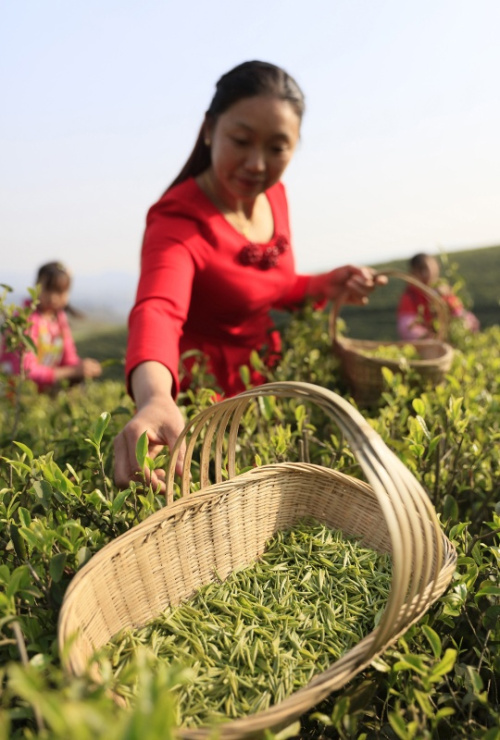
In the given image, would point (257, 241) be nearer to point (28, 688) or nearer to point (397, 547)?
point (397, 547)

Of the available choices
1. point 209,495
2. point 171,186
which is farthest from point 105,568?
point 171,186

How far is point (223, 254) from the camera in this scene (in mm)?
2314

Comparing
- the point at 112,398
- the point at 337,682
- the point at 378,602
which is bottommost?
the point at 112,398

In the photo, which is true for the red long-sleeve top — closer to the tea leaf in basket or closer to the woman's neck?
the woman's neck

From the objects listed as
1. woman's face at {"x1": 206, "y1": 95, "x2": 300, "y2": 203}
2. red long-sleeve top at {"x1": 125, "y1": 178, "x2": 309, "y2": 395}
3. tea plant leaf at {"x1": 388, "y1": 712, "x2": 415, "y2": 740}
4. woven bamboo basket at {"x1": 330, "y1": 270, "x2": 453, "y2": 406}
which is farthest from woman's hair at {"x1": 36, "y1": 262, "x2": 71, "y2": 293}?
tea plant leaf at {"x1": 388, "y1": 712, "x2": 415, "y2": 740}

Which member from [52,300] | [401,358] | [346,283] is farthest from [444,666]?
[52,300]

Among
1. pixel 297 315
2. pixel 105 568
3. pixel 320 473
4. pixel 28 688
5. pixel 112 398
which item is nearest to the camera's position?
pixel 28 688

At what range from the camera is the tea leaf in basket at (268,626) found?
1169mm

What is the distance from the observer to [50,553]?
3.97 ft

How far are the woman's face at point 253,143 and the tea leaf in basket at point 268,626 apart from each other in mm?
1301

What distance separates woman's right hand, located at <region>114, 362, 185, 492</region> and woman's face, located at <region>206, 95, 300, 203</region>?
0.97 metres

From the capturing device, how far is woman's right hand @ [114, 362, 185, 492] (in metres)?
1.48

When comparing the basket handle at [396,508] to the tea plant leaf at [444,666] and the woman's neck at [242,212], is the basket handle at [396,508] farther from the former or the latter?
the woman's neck at [242,212]

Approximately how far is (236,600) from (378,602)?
333 millimetres
